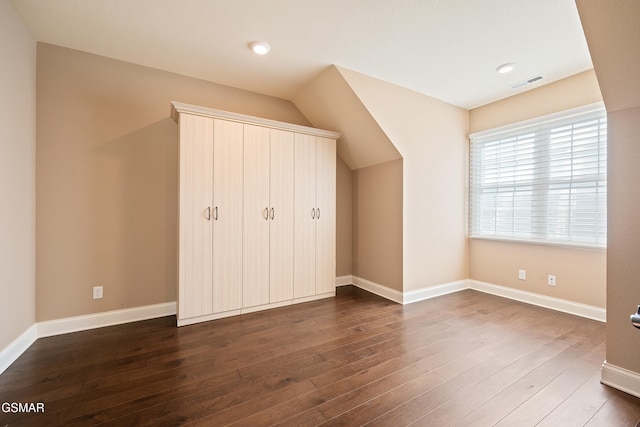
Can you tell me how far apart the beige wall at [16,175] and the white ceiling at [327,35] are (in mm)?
277

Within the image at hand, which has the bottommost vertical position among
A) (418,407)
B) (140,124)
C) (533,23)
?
(418,407)

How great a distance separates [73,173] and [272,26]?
2.26m

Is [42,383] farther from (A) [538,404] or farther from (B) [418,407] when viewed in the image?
(A) [538,404]

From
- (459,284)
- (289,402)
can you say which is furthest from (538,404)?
(459,284)

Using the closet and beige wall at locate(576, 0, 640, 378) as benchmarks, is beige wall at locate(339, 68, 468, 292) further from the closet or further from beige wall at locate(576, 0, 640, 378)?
beige wall at locate(576, 0, 640, 378)

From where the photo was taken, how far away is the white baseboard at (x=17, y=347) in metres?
1.81

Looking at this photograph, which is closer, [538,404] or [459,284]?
[538,404]

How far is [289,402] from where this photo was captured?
1.53m

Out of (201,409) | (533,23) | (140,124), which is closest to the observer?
(201,409)

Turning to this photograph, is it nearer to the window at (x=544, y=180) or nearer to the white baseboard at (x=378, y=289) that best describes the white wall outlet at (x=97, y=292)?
the white baseboard at (x=378, y=289)

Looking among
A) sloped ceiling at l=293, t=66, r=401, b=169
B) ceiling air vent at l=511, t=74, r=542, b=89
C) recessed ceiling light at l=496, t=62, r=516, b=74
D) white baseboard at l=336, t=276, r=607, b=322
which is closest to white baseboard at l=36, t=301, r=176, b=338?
white baseboard at l=336, t=276, r=607, b=322

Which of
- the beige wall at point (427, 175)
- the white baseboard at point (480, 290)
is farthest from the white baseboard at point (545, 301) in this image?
the beige wall at point (427, 175)

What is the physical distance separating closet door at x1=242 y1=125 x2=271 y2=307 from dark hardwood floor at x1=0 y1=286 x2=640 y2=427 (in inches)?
13.0

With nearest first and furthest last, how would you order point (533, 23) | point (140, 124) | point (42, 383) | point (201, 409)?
point (201, 409) → point (42, 383) → point (533, 23) → point (140, 124)
